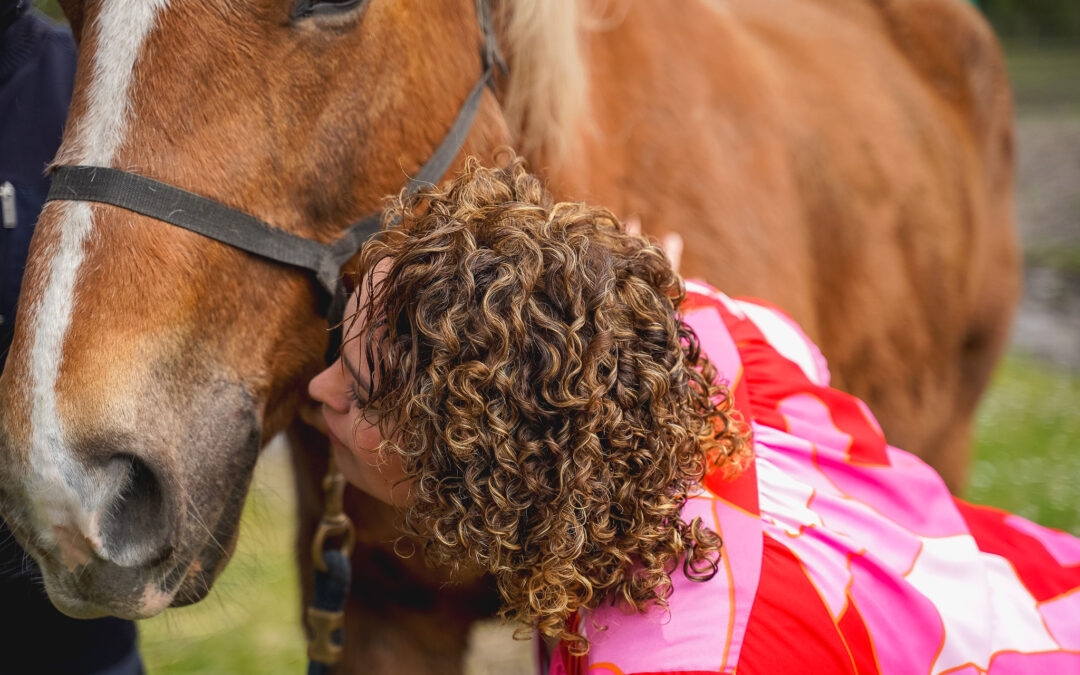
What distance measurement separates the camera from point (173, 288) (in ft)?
3.59

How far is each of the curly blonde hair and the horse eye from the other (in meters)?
0.35

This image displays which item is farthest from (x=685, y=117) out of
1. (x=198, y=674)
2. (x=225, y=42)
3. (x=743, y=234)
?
(x=198, y=674)

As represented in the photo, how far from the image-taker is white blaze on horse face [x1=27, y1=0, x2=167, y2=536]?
1000mm

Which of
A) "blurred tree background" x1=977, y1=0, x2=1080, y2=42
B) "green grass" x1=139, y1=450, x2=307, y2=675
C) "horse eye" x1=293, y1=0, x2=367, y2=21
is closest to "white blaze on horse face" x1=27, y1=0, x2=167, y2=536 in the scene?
"horse eye" x1=293, y1=0, x2=367, y2=21

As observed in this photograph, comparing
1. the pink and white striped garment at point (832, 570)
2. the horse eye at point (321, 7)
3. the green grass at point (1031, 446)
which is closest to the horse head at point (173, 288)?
the horse eye at point (321, 7)

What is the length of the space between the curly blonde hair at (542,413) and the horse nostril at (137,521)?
0.28 meters

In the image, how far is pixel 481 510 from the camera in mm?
1024

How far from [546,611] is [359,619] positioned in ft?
3.31

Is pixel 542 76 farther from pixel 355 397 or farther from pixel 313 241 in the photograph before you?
pixel 355 397

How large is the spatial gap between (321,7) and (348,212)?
0.88ft

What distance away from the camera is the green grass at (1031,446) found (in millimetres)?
4250

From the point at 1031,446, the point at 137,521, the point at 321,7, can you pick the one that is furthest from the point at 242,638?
the point at 1031,446

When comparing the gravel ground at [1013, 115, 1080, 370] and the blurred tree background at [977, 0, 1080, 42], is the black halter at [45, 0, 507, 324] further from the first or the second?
the blurred tree background at [977, 0, 1080, 42]

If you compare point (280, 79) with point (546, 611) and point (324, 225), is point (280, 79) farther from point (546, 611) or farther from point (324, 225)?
point (546, 611)
